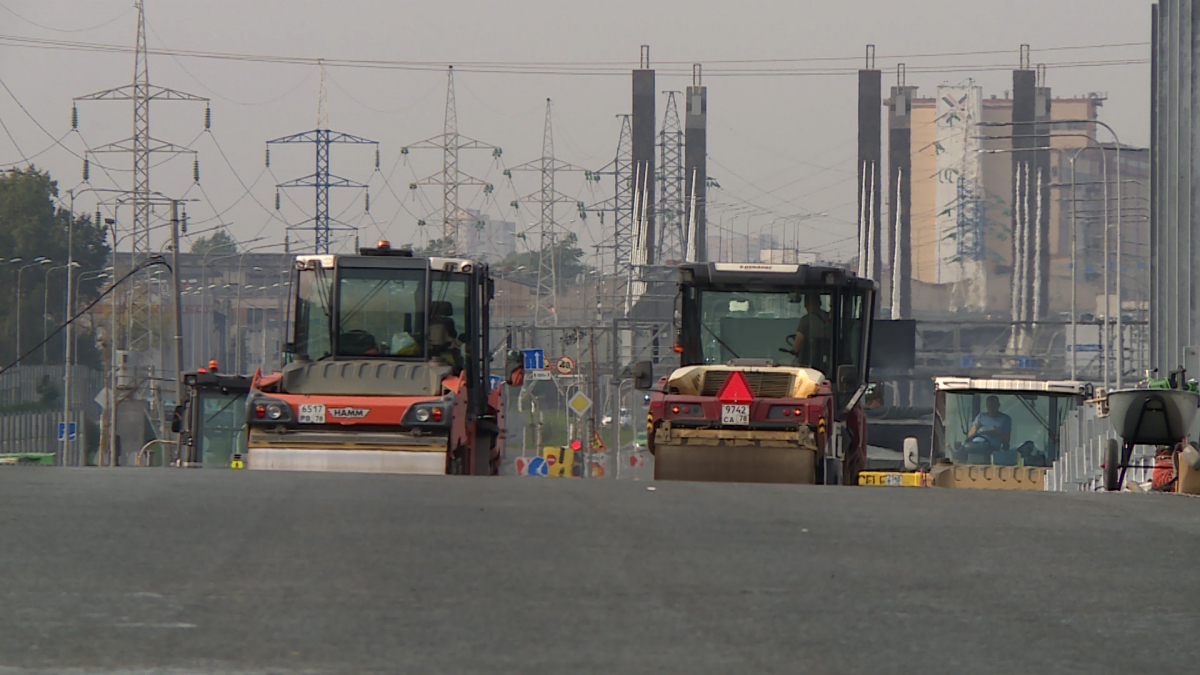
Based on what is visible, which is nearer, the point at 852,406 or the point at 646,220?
the point at 852,406

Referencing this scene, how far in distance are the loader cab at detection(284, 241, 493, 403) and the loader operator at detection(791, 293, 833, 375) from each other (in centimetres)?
408

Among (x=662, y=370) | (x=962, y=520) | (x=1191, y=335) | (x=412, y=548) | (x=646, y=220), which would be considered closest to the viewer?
(x=412, y=548)

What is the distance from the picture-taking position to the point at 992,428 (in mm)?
20703

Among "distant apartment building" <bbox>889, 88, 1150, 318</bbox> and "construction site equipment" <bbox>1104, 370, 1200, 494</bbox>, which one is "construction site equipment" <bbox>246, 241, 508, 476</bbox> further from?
"distant apartment building" <bbox>889, 88, 1150, 318</bbox>

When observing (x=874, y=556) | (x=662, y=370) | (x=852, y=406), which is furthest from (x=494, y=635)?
(x=662, y=370)

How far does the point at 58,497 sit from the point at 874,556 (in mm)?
6035

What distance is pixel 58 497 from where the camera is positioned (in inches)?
457

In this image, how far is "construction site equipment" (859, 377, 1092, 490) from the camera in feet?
65.8

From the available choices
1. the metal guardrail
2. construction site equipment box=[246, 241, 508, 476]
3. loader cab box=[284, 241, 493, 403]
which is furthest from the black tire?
the metal guardrail

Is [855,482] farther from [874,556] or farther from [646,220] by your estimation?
[646,220]

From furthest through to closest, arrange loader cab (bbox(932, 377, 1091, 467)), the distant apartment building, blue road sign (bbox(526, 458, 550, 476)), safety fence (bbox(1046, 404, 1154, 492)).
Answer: the distant apartment building
blue road sign (bbox(526, 458, 550, 476))
safety fence (bbox(1046, 404, 1154, 492))
loader cab (bbox(932, 377, 1091, 467))

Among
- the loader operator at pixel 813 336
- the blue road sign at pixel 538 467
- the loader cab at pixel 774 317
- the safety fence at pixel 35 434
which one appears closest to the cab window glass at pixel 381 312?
the loader cab at pixel 774 317

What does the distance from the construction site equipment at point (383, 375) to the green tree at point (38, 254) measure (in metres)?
80.5

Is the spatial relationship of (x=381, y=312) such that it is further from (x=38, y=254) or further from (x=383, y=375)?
(x=38, y=254)
